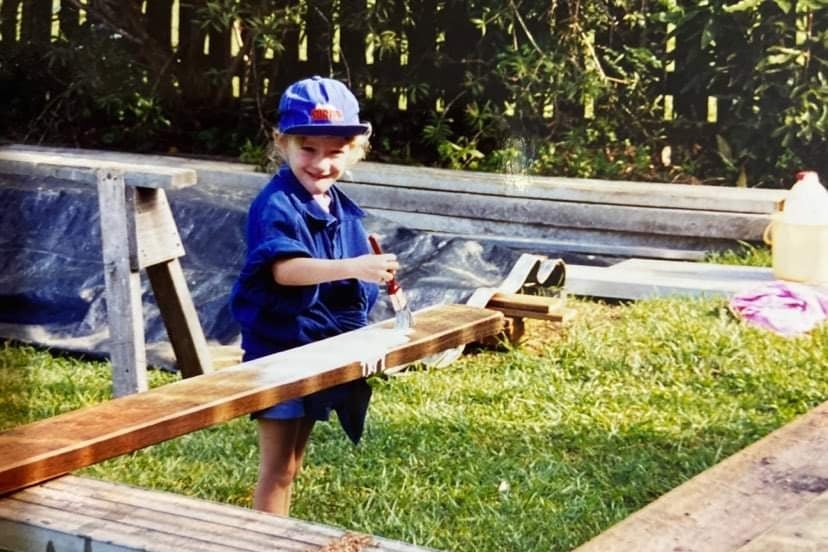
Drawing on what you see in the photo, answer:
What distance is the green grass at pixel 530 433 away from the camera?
187cm

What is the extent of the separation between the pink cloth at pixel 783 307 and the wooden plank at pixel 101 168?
1.12 meters

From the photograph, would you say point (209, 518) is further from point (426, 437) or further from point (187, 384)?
point (426, 437)

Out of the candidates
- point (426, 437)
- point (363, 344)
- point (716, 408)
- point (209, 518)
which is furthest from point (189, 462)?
point (209, 518)

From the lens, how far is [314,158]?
1605 mm

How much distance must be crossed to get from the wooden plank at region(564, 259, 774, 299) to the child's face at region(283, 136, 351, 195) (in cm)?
152

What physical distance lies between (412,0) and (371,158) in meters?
0.48

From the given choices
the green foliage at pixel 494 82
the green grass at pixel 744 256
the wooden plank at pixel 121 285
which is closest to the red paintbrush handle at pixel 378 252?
the green foliage at pixel 494 82

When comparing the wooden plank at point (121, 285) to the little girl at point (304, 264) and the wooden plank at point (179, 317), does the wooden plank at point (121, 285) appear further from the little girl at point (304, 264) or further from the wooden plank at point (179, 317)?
the little girl at point (304, 264)

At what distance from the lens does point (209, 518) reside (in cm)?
110

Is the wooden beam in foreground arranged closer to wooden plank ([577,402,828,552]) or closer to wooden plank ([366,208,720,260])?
wooden plank ([577,402,828,552])

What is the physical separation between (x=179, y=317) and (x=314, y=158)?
33.4 inches

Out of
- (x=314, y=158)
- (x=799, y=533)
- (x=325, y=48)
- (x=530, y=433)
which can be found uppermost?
(x=325, y=48)

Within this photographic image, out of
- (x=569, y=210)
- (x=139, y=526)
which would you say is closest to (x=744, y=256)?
(x=569, y=210)

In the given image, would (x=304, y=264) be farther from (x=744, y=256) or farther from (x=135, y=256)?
(x=744, y=256)
